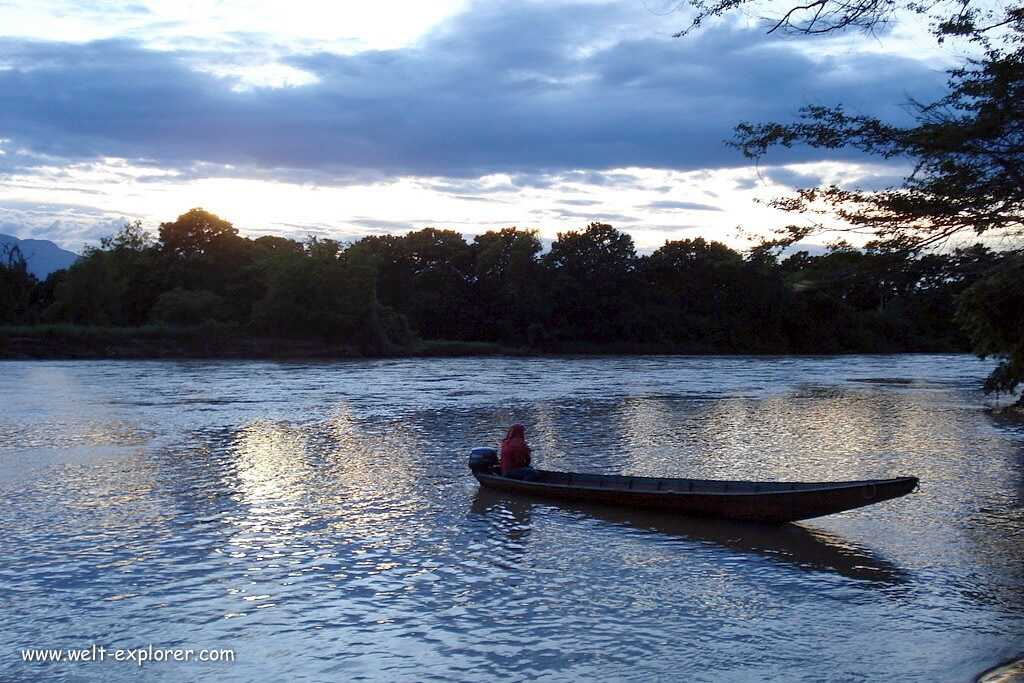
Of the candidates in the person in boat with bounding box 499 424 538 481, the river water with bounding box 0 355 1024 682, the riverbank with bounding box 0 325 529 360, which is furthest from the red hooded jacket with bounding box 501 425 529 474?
the riverbank with bounding box 0 325 529 360

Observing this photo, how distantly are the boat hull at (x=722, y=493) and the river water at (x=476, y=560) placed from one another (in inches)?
8.5

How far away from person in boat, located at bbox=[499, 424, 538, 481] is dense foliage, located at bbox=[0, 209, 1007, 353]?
47.6m

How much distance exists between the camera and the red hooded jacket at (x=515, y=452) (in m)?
13.8

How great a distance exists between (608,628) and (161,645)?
3.66m

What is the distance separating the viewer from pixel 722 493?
37.7ft

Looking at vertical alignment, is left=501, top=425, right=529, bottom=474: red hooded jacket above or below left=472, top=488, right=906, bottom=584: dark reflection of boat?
above

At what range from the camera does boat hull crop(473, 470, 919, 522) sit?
10.5 m

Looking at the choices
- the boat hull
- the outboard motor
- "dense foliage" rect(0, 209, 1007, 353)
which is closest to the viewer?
the boat hull

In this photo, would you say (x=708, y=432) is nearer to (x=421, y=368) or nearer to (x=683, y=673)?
(x=683, y=673)

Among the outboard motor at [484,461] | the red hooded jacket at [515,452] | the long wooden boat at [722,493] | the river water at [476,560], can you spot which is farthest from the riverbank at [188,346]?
the long wooden boat at [722,493]

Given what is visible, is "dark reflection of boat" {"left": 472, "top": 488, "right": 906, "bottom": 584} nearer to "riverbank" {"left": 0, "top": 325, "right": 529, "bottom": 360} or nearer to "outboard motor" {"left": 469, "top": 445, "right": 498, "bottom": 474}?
"outboard motor" {"left": 469, "top": 445, "right": 498, "bottom": 474}

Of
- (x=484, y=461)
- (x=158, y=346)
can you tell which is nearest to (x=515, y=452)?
(x=484, y=461)

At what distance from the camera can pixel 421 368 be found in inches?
1986

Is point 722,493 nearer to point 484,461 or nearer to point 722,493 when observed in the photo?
point 722,493
